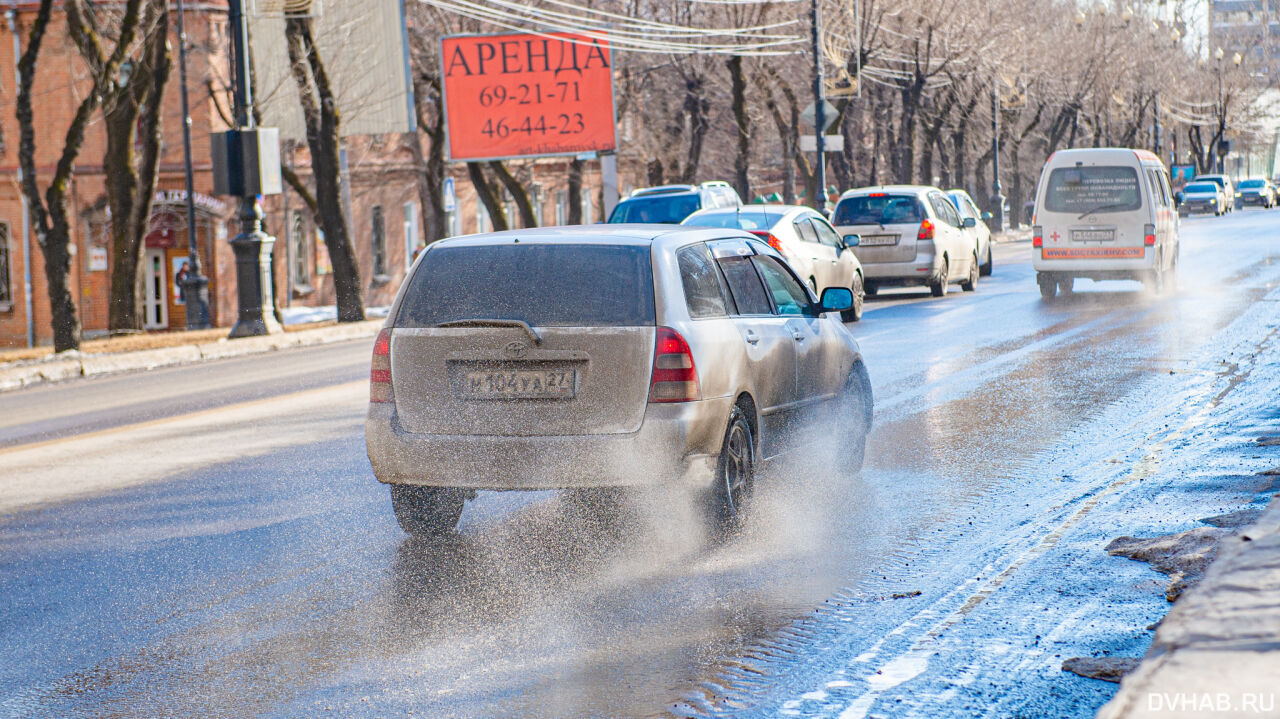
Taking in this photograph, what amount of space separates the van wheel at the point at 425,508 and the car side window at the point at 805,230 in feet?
44.1

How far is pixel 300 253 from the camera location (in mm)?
49062

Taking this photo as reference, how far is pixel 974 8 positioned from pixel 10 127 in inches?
1271

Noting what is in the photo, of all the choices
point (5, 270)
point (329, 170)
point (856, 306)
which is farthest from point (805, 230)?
point (5, 270)

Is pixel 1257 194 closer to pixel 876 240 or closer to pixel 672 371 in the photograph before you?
pixel 876 240

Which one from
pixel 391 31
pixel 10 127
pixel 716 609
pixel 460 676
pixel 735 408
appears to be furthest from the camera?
pixel 10 127

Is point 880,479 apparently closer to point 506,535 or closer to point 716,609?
point 506,535

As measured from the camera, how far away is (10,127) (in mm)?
44281

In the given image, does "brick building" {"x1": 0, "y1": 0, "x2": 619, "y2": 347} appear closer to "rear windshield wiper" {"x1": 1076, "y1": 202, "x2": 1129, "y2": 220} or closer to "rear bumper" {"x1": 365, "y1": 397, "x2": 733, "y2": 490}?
"rear windshield wiper" {"x1": 1076, "y1": 202, "x2": 1129, "y2": 220}

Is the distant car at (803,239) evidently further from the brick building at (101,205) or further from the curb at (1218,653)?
the brick building at (101,205)

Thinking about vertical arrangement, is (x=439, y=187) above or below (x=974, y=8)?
below

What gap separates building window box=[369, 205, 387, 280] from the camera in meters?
52.0

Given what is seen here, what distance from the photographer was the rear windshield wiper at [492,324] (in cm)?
682

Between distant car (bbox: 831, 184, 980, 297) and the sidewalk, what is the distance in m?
8.43

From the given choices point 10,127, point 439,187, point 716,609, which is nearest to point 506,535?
point 716,609
